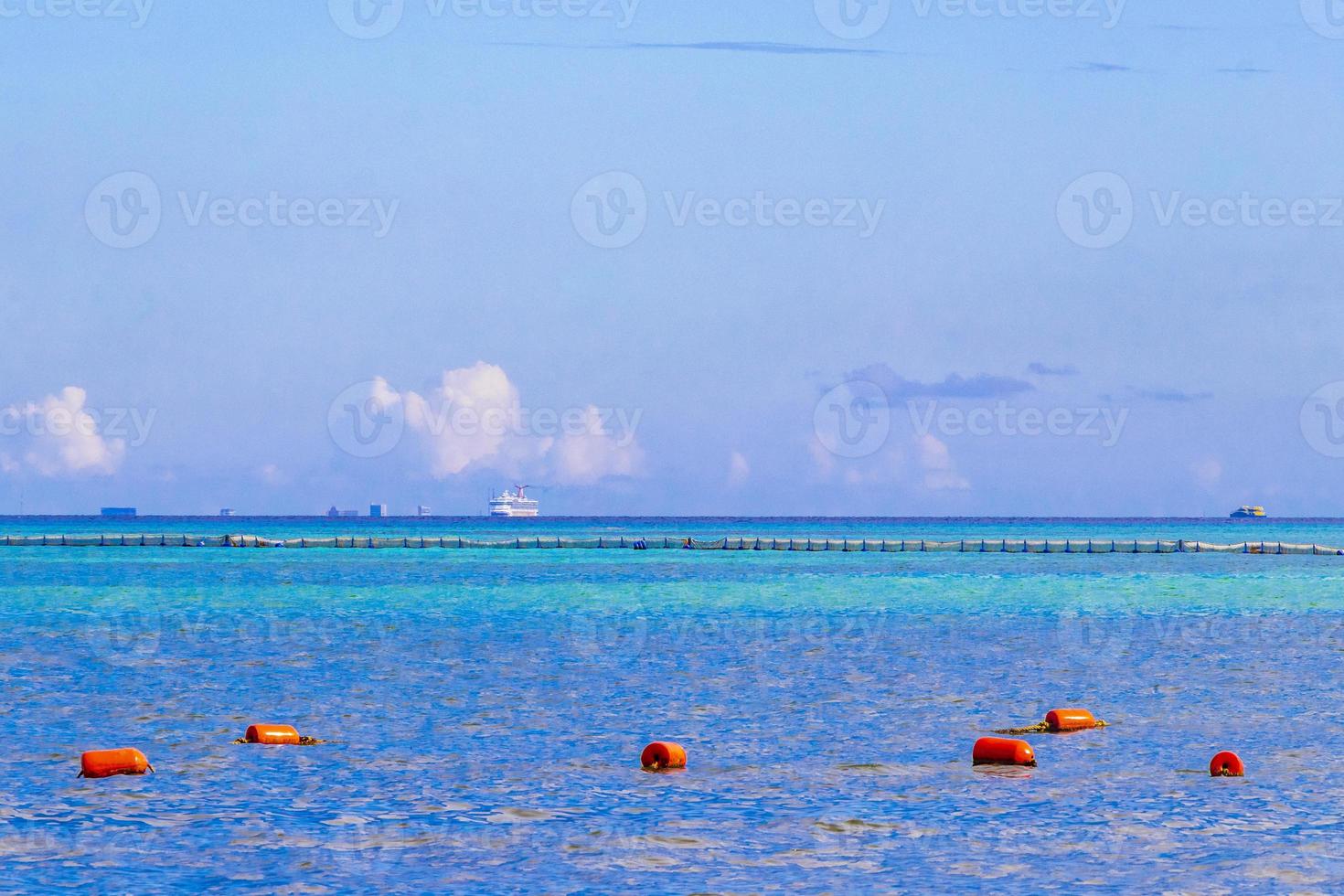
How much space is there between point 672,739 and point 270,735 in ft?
21.9

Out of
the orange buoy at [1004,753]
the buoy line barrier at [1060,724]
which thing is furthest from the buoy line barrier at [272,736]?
the buoy line barrier at [1060,724]

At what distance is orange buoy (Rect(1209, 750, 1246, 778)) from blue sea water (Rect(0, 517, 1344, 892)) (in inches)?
11.6

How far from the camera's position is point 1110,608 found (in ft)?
217

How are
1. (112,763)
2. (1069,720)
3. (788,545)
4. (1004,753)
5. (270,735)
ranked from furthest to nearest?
(788,545)
(1069,720)
(270,735)
(1004,753)
(112,763)

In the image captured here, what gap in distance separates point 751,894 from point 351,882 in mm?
4238

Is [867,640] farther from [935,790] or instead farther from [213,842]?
[213,842]

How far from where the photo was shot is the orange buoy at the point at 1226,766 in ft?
75.7

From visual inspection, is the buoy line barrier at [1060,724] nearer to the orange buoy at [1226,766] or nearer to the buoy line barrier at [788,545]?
the orange buoy at [1226,766]

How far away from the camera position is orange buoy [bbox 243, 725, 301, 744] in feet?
85.7

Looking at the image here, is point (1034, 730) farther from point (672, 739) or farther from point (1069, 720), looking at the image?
point (672, 739)

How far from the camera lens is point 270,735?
1029 inches

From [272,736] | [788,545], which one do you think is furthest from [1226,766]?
[788,545]

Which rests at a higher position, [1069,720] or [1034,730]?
[1069,720]

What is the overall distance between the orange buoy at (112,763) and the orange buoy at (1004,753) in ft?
40.7
